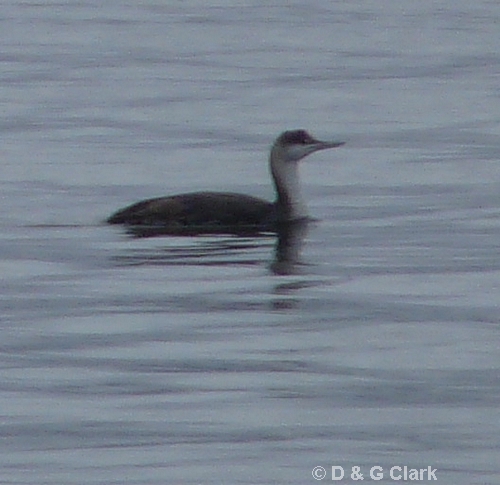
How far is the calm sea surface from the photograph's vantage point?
1015cm

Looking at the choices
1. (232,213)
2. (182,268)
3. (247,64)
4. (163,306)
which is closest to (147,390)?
(163,306)

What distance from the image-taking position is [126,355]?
11.9m

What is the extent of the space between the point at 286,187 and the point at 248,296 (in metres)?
3.98

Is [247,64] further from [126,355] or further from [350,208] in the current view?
[126,355]
